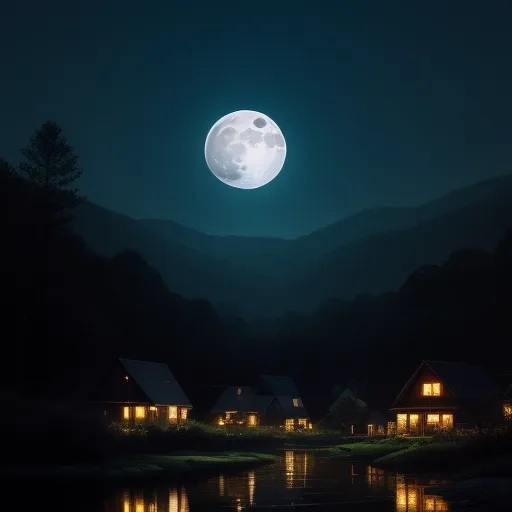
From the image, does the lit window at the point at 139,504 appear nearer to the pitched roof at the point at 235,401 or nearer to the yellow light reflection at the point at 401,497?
the yellow light reflection at the point at 401,497

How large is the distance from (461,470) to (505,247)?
106240mm

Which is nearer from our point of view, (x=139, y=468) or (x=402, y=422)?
(x=139, y=468)

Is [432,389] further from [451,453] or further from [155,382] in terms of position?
[451,453]

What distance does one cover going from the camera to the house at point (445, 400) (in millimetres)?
91688

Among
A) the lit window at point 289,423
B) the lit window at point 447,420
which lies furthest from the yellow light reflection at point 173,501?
the lit window at point 289,423

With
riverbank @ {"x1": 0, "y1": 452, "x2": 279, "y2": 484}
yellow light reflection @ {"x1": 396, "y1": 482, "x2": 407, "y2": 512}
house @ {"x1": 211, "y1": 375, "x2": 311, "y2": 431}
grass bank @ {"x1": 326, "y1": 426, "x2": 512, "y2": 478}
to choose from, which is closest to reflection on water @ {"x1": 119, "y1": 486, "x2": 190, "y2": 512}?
riverbank @ {"x1": 0, "y1": 452, "x2": 279, "y2": 484}

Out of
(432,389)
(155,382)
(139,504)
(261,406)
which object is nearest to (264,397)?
(261,406)

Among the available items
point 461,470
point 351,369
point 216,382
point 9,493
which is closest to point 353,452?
point 461,470

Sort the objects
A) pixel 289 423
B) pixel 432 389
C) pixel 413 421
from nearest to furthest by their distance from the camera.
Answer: pixel 432 389 < pixel 413 421 < pixel 289 423

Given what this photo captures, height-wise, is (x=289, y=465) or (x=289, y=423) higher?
(x=289, y=423)

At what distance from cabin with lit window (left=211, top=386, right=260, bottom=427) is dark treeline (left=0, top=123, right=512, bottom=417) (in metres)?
3.86

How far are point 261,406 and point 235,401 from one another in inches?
195

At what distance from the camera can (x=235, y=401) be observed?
126375 mm

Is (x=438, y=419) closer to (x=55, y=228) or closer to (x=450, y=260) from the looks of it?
(x=55, y=228)
